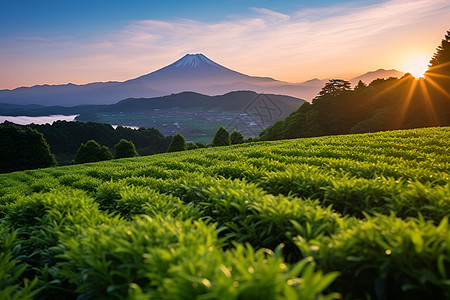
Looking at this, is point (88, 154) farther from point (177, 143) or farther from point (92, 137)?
point (92, 137)

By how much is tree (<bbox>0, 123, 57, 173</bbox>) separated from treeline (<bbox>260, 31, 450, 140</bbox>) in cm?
3741

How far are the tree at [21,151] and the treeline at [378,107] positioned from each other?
37.4m

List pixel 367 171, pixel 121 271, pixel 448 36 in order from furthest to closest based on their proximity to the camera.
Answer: pixel 448 36 → pixel 367 171 → pixel 121 271

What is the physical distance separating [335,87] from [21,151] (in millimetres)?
52888

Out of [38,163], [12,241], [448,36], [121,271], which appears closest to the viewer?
[121,271]

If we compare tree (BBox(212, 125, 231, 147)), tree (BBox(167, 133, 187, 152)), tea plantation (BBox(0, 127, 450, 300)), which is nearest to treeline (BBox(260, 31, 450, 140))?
tree (BBox(212, 125, 231, 147))

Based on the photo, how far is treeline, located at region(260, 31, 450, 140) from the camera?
33375mm

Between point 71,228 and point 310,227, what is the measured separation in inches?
123

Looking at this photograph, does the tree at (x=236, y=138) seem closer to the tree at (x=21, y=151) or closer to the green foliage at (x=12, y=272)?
the tree at (x=21, y=151)

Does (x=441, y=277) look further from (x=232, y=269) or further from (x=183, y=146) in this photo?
(x=183, y=146)

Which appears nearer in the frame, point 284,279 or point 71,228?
point 284,279

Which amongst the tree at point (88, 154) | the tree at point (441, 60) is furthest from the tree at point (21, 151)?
the tree at point (441, 60)

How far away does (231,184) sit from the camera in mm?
4352

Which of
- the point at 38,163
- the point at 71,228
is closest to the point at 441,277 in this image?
the point at 71,228
